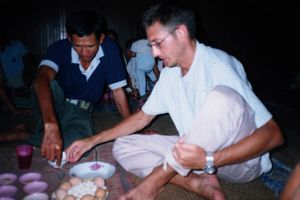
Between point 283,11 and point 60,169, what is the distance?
7701 millimetres

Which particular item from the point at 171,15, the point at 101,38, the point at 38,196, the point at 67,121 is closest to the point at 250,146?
the point at 171,15

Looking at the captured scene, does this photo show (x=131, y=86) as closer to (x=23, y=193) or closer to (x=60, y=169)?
(x=60, y=169)

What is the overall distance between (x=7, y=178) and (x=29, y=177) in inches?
7.3

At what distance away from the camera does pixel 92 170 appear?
2641 mm

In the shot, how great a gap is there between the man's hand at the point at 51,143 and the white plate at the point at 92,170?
0.33 m

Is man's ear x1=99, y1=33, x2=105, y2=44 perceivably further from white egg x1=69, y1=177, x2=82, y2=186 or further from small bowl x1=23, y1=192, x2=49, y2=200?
small bowl x1=23, y1=192, x2=49, y2=200

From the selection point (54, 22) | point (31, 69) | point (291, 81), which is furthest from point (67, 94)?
point (291, 81)

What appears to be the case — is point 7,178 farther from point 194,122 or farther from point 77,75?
point 194,122

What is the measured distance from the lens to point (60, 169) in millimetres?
2902

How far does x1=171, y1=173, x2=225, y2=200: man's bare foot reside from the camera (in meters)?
2.21

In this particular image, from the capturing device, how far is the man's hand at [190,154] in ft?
5.99

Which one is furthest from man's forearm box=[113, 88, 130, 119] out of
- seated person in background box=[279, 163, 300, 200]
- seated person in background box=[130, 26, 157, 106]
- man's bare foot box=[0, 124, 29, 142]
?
seated person in background box=[279, 163, 300, 200]

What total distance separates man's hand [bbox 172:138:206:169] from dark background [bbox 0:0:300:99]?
575 cm

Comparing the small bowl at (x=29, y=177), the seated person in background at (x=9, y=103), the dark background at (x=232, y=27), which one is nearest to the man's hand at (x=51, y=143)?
the small bowl at (x=29, y=177)
